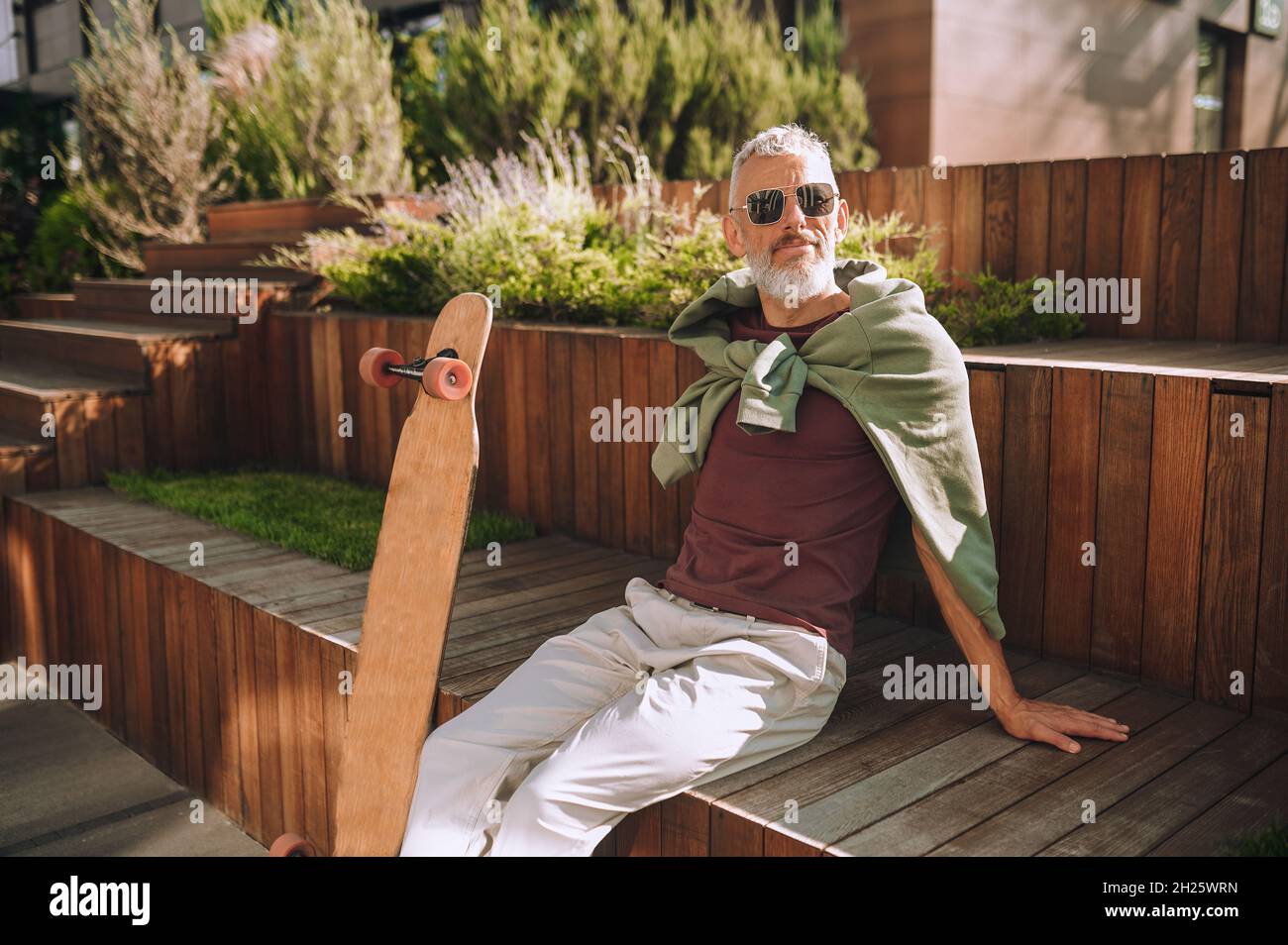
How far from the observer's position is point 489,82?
693 centimetres

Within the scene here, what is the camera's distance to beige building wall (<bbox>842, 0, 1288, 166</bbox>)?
7676 millimetres

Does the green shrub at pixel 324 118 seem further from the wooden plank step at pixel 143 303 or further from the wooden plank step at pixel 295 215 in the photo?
the wooden plank step at pixel 143 303

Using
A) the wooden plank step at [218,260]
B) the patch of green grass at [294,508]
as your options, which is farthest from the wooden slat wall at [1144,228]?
the wooden plank step at [218,260]

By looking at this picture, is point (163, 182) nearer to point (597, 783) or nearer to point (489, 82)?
point (489, 82)

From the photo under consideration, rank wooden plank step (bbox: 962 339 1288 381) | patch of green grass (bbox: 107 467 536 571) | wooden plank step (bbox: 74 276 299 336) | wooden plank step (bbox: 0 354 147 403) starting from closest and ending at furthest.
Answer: wooden plank step (bbox: 962 339 1288 381) → patch of green grass (bbox: 107 467 536 571) → wooden plank step (bbox: 0 354 147 403) → wooden plank step (bbox: 74 276 299 336)

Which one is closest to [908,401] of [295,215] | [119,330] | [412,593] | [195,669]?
[412,593]

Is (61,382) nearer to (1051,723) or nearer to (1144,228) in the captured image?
(1144,228)

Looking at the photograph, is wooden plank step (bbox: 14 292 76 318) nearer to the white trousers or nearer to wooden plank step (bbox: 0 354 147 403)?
wooden plank step (bbox: 0 354 147 403)

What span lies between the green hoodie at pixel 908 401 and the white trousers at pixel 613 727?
0.32 meters

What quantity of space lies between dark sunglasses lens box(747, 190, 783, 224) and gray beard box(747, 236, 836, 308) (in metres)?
0.07

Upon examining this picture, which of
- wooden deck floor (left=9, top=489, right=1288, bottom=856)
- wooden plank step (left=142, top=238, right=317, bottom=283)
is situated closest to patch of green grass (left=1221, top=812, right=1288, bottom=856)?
wooden deck floor (left=9, top=489, right=1288, bottom=856)

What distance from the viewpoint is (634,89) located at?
23.1 ft

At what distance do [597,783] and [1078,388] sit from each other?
1.42 metres
